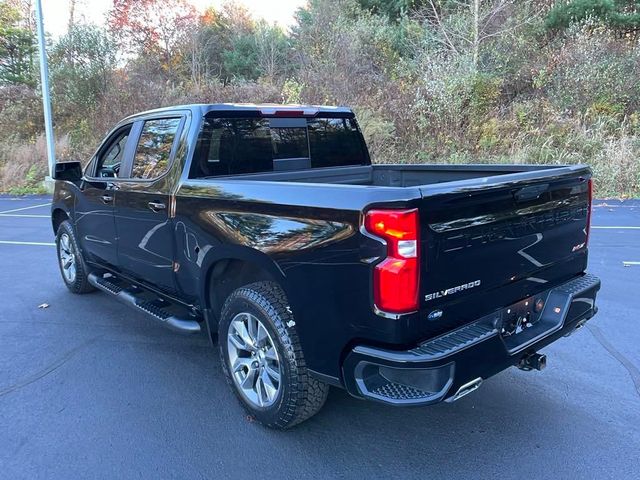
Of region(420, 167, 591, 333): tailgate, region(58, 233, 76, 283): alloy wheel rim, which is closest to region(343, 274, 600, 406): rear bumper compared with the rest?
region(420, 167, 591, 333): tailgate

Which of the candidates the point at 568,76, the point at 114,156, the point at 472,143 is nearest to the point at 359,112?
the point at 472,143

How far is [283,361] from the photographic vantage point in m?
3.01

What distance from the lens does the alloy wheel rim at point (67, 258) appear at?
5.90 meters

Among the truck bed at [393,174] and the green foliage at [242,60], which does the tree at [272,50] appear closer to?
the green foliage at [242,60]

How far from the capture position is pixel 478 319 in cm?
282

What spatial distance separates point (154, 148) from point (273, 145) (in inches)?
38.5

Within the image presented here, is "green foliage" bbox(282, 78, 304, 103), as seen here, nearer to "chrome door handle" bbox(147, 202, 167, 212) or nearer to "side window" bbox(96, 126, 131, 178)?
"side window" bbox(96, 126, 131, 178)

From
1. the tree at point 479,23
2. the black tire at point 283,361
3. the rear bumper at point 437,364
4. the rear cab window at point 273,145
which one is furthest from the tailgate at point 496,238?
the tree at point 479,23

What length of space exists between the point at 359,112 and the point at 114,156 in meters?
11.9

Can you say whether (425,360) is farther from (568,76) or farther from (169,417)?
(568,76)

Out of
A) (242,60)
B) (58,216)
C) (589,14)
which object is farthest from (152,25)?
(58,216)

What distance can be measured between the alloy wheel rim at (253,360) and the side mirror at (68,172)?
3.08 m

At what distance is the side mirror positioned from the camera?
543 centimetres

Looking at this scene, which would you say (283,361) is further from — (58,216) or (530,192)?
(58,216)
